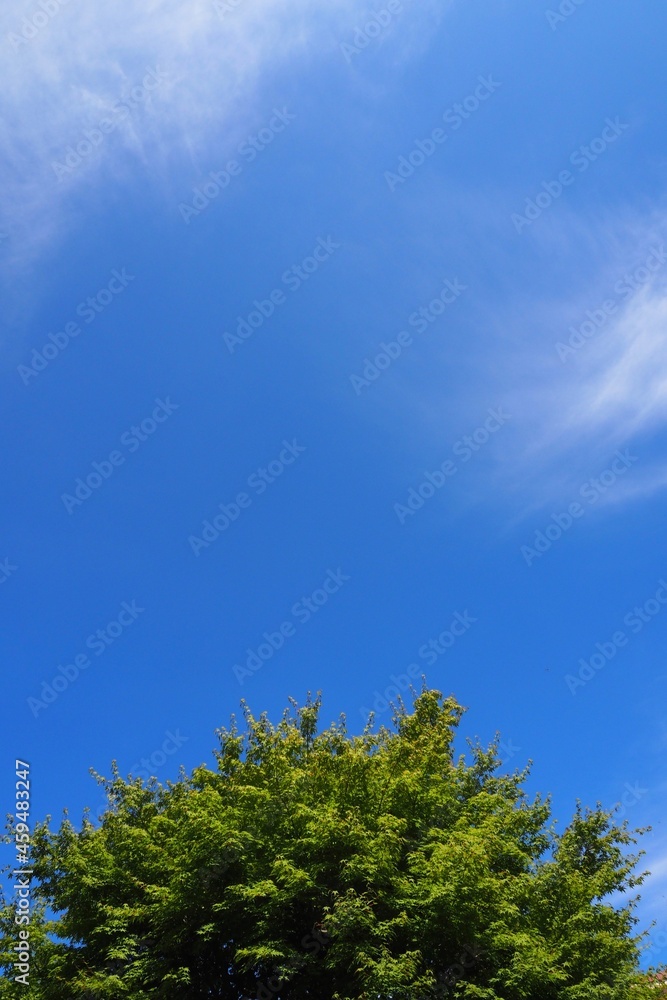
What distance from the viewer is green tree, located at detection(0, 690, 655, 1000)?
45.3ft

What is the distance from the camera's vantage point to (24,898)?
17.7 metres

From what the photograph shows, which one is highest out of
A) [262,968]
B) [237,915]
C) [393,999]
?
[237,915]

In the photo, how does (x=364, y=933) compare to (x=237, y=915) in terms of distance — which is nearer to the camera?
(x=364, y=933)

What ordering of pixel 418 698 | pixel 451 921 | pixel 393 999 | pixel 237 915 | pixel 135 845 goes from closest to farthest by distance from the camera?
1. pixel 393 999
2. pixel 451 921
3. pixel 237 915
4. pixel 135 845
5. pixel 418 698

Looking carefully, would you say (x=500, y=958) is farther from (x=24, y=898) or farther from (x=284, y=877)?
(x=24, y=898)

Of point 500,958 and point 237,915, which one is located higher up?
point 237,915

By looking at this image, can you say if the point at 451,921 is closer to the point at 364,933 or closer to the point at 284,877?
the point at 364,933

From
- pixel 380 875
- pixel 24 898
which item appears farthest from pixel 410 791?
pixel 24 898

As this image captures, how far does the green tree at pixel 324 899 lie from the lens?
45.3 ft

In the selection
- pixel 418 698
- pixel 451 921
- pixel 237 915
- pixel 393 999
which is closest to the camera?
pixel 393 999

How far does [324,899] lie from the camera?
14.8m

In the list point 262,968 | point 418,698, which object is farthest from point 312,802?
point 418,698

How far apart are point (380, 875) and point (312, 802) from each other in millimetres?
2252

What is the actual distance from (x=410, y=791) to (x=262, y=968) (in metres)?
5.31
